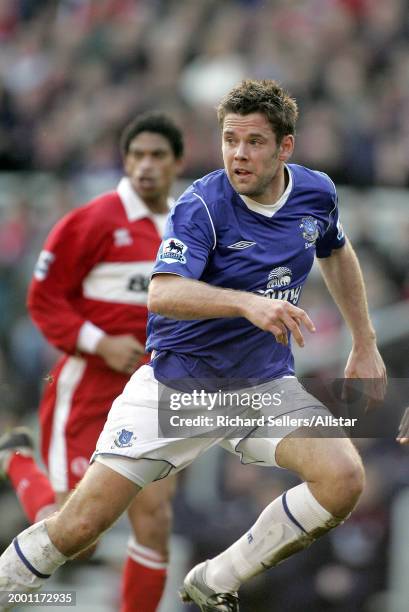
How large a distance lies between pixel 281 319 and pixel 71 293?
9.00 ft

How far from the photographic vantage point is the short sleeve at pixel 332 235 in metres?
5.80

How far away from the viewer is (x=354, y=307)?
6.04m

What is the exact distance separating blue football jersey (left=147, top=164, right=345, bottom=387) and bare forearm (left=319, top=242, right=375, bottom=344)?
0.69 feet

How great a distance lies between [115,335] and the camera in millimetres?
7141

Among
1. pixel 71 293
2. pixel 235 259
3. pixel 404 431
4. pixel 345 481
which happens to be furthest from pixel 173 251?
pixel 71 293

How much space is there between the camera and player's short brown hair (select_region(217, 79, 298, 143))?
5398 mm

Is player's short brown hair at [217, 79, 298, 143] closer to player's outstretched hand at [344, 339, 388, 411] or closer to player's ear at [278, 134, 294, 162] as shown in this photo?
player's ear at [278, 134, 294, 162]

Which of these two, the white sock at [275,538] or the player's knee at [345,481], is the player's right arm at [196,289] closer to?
the player's knee at [345,481]

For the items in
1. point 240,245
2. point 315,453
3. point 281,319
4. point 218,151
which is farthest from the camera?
point 218,151

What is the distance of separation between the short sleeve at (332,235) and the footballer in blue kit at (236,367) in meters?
0.02

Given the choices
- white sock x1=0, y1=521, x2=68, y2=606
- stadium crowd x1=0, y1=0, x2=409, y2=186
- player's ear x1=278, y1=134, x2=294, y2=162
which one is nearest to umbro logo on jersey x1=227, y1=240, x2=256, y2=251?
player's ear x1=278, y1=134, x2=294, y2=162

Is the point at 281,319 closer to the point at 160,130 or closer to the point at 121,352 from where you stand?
the point at 121,352

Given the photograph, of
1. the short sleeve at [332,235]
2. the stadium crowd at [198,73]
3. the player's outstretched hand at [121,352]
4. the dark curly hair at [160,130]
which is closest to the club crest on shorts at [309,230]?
the short sleeve at [332,235]

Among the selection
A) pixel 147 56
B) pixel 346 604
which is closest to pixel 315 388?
pixel 346 604
